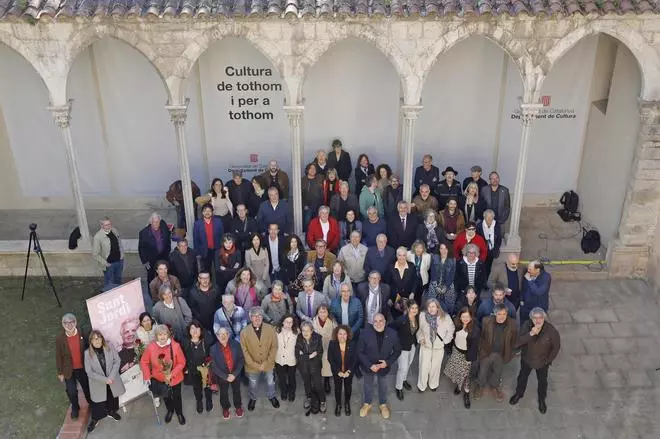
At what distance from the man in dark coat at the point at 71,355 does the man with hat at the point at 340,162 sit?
18.1ft

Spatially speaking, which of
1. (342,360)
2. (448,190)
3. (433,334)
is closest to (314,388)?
(342,360)

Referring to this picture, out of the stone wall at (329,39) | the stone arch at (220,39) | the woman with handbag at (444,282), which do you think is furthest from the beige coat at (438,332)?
the stone arch at (220,39)

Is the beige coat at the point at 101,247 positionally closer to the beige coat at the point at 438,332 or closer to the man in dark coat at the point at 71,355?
the man in dark coat at the point at 71,355

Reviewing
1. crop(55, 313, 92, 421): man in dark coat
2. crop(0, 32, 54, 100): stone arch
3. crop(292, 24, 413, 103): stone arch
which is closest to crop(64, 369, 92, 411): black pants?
crop(55, 313, 92, 421): man in dark coat

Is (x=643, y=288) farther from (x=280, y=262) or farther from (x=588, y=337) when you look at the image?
(x=280, y=262)

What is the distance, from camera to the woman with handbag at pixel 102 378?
29.0 feet

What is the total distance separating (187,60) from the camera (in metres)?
11.0

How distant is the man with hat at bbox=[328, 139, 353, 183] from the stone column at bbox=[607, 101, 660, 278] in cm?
478

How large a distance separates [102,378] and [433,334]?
168 inches

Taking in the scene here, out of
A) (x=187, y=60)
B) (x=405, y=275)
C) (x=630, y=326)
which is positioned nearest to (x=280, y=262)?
(x=405, y=275)

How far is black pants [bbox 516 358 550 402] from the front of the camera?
944 centimetres

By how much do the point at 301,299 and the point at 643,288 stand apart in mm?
6350

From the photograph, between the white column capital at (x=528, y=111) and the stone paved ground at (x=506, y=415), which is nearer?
the stone paved ground at (x=506, y=415)

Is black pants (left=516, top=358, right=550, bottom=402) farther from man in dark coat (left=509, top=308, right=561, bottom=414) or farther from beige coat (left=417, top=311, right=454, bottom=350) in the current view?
beige coat (left=417, top=311, right=454, bottom=350)
